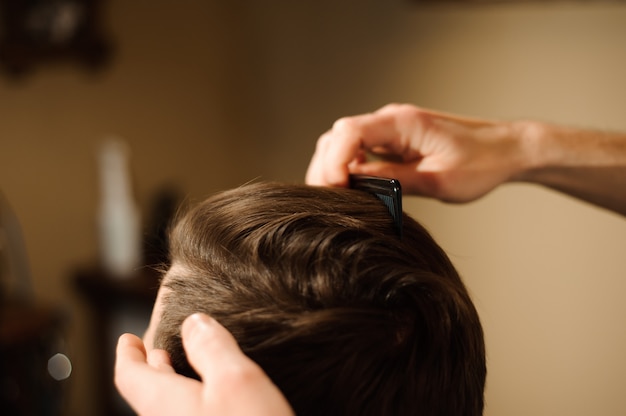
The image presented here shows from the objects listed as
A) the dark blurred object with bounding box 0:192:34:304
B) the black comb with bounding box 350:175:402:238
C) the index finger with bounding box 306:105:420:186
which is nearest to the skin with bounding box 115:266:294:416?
the black comb with bounding box 350:175:402:238

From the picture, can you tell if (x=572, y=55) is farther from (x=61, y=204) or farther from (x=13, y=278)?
(x=13, y=278)

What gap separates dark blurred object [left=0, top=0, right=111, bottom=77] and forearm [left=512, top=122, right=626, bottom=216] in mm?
2198

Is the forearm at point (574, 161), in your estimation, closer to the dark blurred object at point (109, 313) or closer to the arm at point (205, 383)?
the arm at point (205, 383)

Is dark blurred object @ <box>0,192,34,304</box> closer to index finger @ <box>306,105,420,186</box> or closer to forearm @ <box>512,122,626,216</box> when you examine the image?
index finger @ <box>306,105,420,186</box>

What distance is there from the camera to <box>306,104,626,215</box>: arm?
1058 mm

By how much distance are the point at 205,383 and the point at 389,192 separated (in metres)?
0.31

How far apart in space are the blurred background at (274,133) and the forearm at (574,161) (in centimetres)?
94

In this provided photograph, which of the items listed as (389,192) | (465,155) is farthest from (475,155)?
(389,192)

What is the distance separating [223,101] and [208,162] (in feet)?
1.07

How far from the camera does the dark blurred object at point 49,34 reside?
8.66 ft

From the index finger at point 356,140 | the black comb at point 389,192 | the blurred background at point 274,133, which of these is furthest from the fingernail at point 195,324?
the blurred background at point 274,133

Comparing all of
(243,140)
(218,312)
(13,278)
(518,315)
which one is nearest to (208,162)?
(243,140)

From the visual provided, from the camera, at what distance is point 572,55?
2.16m

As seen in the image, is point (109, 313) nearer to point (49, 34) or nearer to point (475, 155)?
point (49, 34)
